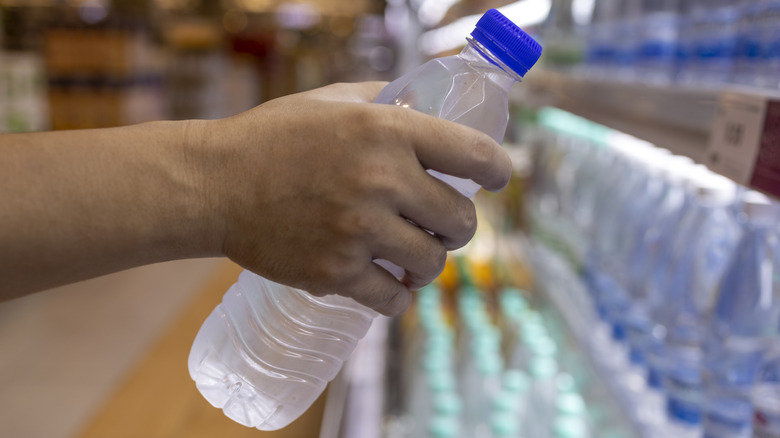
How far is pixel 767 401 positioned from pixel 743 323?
0.94 ft

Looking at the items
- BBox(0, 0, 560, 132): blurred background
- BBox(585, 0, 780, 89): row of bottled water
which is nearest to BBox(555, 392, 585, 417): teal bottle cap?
BBox(585, 0, 780, 89): row of bottled water

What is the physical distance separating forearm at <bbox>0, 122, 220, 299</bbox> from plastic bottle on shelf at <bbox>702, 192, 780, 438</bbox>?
0.81m

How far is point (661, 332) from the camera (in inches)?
51.6

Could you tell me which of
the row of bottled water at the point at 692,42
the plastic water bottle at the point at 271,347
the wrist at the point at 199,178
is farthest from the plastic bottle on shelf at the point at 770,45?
the wrist at the point at 199,178

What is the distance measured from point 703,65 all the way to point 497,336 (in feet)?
4.21

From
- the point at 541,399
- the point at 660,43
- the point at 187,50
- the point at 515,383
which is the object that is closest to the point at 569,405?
the point at 515,383

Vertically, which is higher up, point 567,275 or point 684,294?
point 684,294

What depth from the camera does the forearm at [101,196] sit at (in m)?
0.67

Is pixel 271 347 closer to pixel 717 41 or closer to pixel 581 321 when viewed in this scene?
pixel 717 41

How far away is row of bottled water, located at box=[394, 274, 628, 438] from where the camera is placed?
1.54m

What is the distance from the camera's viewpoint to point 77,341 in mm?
3869

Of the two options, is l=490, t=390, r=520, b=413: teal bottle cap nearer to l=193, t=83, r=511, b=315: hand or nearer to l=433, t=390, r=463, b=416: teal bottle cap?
l=433, t=390, r=463, b=416: teal bottle cap

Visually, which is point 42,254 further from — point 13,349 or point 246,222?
point 13,349

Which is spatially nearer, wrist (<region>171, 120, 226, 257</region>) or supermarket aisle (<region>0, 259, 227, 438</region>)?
wrist (<region>171, 120, 226, 257</region>)
